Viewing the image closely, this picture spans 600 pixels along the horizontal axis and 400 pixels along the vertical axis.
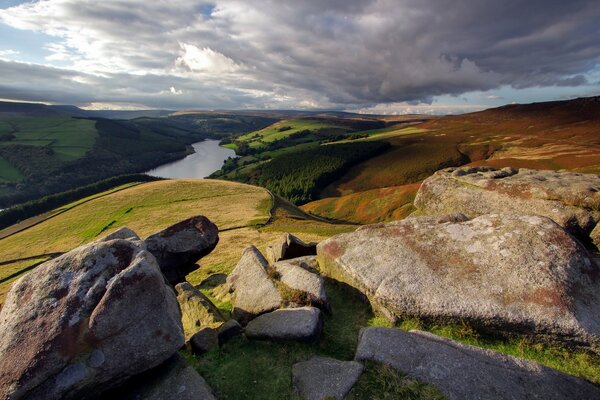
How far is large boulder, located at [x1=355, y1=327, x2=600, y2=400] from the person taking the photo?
8727 millimetres

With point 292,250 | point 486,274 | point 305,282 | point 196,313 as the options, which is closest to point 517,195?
point 486,274

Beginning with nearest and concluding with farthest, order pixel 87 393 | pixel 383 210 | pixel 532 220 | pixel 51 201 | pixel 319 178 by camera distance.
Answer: pixel 87 393 → pixel 532 220 → pixel 383 210 → pixel 51 201 → pixel 319 178

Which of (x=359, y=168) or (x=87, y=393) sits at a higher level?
(x=87, y=393)

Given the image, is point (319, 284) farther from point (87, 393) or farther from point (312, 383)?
point (87, 393)

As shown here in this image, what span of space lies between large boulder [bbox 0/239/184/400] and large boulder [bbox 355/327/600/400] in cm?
689

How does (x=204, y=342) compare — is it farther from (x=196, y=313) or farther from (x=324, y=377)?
(x=324, y=377)

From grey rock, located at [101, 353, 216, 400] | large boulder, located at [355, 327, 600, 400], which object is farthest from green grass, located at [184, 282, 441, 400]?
grey rock, located at [101, 353, 216, 400]

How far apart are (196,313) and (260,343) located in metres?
4.64

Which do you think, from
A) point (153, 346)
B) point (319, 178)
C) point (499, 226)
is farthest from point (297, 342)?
point (319, 178)

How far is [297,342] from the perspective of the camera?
1185 cm

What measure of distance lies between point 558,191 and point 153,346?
22243 millimetres

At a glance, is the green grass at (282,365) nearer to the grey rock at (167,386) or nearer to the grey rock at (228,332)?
the grey rock at (228,332)

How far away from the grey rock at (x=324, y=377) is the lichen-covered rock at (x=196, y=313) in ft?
16.7

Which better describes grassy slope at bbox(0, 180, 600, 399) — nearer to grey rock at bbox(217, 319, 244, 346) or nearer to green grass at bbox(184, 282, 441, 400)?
green grass at bbox(184, 282, 441, 400)
